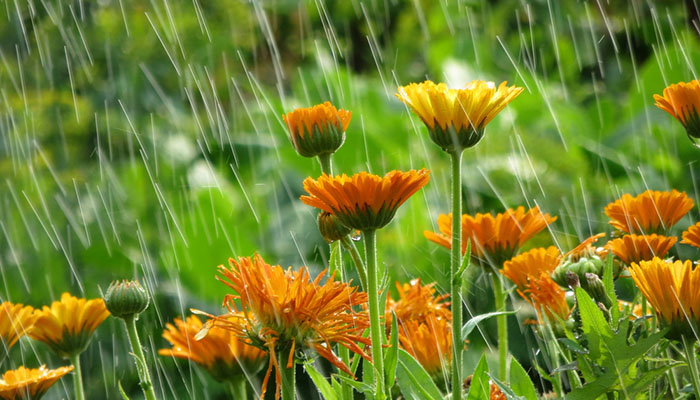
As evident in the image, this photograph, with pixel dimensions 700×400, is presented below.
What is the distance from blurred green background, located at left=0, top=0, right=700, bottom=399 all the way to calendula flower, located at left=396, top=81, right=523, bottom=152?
0.61m

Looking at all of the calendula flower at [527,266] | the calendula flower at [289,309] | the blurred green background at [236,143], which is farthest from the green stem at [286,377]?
the blurred green background at [236,143]

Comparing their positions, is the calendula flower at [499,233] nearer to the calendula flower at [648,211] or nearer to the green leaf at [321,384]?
the calendula flower at [648,211]

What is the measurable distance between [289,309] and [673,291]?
0.22 metres

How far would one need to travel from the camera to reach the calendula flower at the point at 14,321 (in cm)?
66

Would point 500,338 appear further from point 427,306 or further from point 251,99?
point 251,99

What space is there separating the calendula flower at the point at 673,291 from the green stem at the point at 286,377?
0.21 metres

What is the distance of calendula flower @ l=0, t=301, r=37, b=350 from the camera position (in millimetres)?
660

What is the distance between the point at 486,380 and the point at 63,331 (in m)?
0.35

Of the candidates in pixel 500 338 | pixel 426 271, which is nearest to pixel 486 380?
pixel 500 338

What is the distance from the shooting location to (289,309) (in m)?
0.51

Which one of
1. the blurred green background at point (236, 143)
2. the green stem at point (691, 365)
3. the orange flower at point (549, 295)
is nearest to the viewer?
the green stem at point (691, 365)

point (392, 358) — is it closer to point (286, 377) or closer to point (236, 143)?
point (286, 377)

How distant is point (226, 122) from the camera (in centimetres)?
302

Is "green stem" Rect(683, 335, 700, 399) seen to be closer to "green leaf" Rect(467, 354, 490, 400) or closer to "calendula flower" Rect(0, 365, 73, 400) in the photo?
"green leaf" Rect(467, 354, 490, 400)
